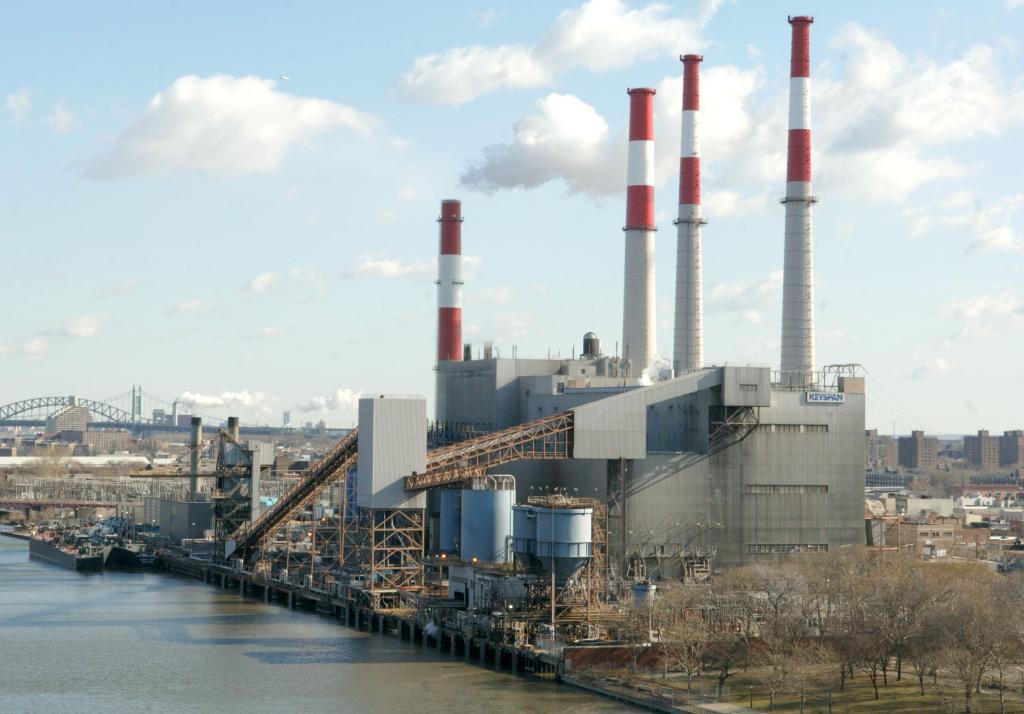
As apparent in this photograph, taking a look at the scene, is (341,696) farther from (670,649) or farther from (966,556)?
(966,556)

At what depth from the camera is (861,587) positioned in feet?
154

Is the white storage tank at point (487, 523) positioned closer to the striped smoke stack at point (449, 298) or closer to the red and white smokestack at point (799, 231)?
the red and white smokestack at point (799, 231)

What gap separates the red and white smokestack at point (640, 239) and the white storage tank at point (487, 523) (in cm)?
2216

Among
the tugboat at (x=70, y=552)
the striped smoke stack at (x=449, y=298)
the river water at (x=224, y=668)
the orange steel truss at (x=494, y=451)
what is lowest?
the river water at (x=224, y=668)

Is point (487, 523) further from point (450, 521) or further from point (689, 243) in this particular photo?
point (689, 243)

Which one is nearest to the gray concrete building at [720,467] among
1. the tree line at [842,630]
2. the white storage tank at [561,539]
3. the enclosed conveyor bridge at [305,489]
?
the enclosed conveyor bridge at [305,489]

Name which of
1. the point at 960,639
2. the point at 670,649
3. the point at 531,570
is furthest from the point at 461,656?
the point at 960,639

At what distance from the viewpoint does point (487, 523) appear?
5731cm

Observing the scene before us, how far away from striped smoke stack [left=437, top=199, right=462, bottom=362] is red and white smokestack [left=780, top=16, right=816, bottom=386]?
2191 cm

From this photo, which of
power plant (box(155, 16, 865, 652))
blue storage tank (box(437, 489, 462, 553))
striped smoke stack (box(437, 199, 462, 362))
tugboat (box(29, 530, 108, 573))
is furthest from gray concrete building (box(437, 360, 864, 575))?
tugboat (box(29, 530, 108, 573))

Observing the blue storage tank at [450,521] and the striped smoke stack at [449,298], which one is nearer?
the blue storage tank at [450,521]

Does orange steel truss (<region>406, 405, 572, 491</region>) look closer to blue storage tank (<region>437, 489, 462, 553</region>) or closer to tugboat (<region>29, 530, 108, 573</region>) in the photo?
blue storage tank (<region>437, 489, 462, 553</region>)

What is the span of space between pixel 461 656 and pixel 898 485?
407 ft

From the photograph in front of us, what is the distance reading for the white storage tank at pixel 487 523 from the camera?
187ft
